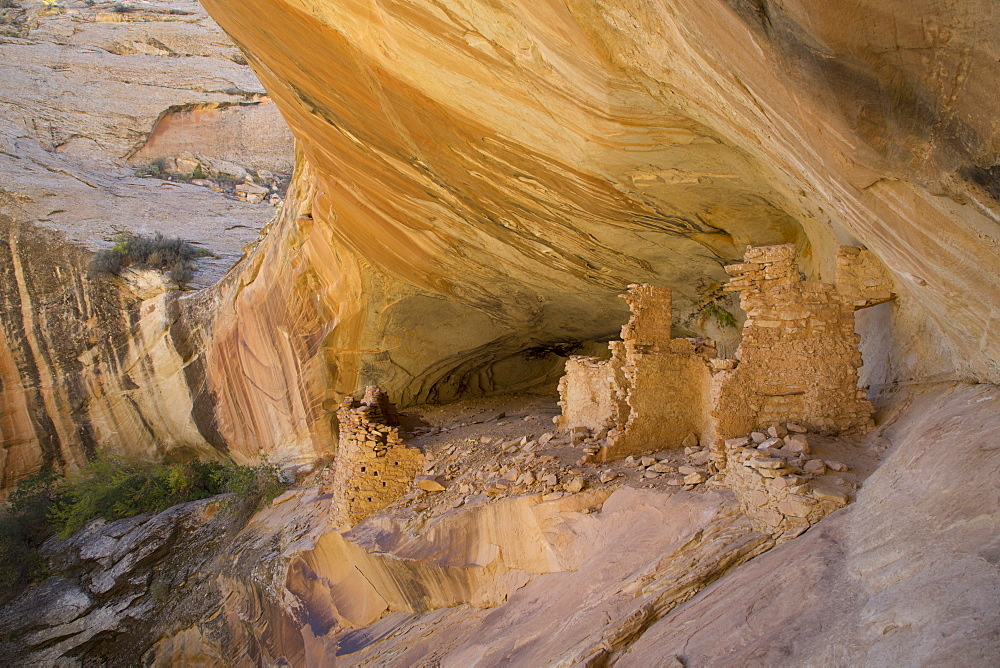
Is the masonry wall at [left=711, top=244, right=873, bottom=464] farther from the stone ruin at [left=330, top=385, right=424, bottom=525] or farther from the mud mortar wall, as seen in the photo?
the stone ruin at [left=330, top=385, right=424, bottom=525]

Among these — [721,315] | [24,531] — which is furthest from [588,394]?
[24,531]

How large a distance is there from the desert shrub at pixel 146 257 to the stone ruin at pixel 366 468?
25.3ft

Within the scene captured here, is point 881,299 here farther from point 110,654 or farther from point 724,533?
point 110,654

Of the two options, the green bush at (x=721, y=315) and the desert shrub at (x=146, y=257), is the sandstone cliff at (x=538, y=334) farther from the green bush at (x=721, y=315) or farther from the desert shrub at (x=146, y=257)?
the desert shrub at (x=146, y=257)

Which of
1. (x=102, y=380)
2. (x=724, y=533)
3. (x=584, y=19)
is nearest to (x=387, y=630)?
(x=724, y=533)

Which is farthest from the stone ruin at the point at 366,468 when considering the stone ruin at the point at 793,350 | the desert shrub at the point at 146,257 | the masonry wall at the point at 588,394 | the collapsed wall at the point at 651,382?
the desert shrub at the point at 146,257

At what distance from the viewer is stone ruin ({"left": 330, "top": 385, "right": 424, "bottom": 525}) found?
727 cm

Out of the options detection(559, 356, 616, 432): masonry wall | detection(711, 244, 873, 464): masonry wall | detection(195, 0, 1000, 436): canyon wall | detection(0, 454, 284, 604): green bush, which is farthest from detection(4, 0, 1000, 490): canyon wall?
detection(559, 356, 616, 432): masonry wall

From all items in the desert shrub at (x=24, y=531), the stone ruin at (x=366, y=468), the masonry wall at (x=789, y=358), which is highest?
the masonry wall at (x=789, y=358)

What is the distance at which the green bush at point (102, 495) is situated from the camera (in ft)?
36.9

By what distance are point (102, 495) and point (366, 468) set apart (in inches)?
310

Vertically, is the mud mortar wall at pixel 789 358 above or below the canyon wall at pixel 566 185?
below

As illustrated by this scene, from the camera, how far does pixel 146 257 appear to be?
42.4 feet

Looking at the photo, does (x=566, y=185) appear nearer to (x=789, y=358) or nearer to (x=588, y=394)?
(x=588, y=394)
